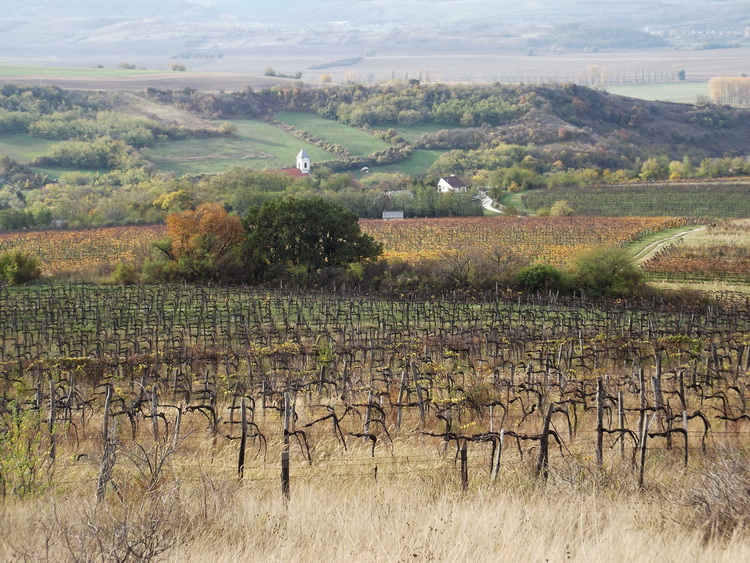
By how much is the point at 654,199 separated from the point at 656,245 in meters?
30.7

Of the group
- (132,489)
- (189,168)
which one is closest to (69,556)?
(132,489)

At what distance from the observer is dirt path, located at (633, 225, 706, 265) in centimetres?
5072

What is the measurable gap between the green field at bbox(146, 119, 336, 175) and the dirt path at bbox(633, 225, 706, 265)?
62.7 meters

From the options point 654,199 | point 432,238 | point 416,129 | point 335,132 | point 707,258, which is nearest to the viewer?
point 707,258

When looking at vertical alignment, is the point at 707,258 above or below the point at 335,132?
below

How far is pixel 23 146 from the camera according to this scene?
11250 centimetres

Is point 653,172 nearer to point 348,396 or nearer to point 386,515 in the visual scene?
point 348,396

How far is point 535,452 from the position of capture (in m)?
11.6

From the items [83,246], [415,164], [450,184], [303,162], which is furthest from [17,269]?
[415,164]

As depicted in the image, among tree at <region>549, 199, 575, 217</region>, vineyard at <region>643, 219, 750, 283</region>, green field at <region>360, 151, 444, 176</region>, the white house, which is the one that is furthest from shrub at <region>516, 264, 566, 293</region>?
green field at <region>360, 151, 444, 176</region>

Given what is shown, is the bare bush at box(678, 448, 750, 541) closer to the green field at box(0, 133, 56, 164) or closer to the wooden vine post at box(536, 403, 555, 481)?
the wooden vine post at box(536, 403, 555, 481)

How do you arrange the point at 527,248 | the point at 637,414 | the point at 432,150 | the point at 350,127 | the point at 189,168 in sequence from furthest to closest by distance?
the point at 350,127 → the point at 432,150 → the point at 189,168 → the point at 527,248 → the point at 637,414

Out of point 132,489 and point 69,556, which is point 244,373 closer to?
point 132,489

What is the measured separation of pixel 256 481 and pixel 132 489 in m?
1.42
